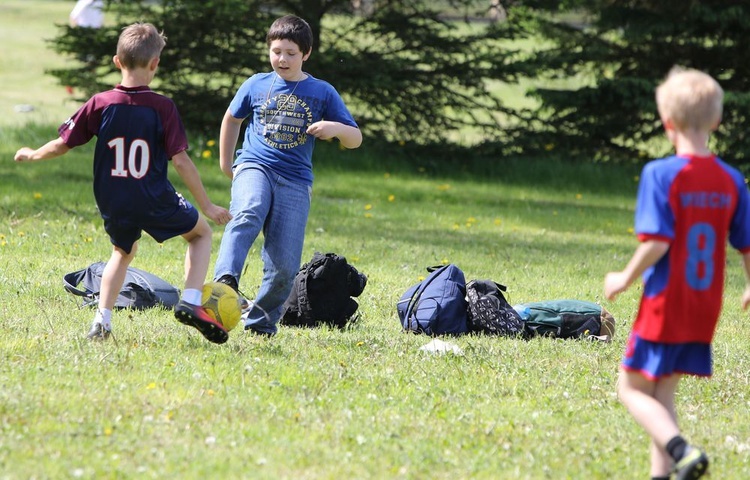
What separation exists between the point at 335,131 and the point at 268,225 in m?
0.77

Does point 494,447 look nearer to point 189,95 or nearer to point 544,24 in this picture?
point 189,95

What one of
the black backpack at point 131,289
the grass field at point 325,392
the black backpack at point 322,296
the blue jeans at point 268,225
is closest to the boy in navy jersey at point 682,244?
the grass field at point 325,392

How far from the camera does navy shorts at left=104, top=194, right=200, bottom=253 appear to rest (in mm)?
5602

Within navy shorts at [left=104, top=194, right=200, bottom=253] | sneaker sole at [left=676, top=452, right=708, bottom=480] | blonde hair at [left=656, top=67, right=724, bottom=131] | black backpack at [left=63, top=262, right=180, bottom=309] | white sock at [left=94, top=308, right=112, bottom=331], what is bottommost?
black backpack at [left=63, top=262, right=180, bottom=309]

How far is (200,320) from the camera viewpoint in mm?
5512

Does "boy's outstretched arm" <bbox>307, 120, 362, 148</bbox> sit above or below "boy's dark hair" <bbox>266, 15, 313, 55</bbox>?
below

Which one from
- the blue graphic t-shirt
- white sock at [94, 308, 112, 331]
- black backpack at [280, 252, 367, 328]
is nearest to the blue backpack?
black backpack at [280, 252, 367, 328]

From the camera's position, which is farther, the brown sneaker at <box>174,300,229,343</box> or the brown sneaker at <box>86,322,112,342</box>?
the brown sneaker at <box>86,322,112,342</box>

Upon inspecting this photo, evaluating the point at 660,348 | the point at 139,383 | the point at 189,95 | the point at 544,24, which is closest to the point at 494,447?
the point at 660,348

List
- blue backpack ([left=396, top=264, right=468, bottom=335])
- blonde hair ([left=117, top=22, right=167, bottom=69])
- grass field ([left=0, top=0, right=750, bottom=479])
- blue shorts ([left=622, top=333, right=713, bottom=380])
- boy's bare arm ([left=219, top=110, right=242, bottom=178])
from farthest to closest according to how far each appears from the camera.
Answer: blue backpack ([left=396, top=264, right=468, bottom=335]) < boy's bare arm ([left=219, top=110, right=242, bottom=178]) < blonde hair ([left=117, top=22, right=167, bottom=69]) < grass field ([left=0, top=0, right=750, bottom=479]) < blue shorts ([left=622, top=333, right=713, bottom=380])

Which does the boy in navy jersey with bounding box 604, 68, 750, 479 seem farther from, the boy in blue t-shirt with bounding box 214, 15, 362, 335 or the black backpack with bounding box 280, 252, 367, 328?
the black backpack with bounding box 280, 252, 367, 328

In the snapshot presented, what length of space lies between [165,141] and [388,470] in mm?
2232

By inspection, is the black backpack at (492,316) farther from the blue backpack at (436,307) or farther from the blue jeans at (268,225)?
the blue jeans at (268,225)

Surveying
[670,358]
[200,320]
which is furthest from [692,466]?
[200,320]
